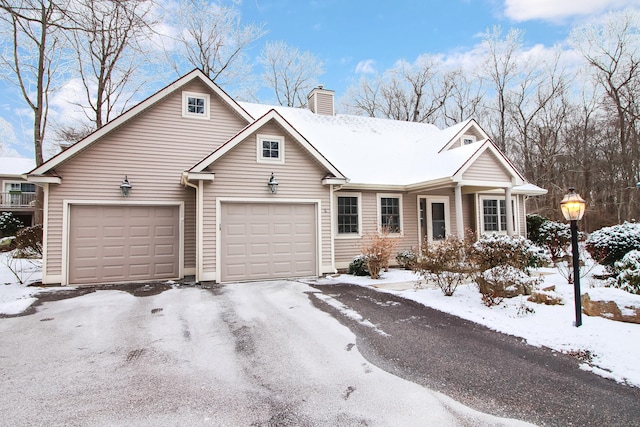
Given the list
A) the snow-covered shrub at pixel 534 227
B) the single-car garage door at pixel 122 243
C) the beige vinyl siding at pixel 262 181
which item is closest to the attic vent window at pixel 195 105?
the beige vinyl siding at pixel 262 181

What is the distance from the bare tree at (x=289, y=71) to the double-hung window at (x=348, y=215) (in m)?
15.7

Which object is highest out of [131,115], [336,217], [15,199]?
[131,115]

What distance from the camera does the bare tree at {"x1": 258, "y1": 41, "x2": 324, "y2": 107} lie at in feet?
84.1

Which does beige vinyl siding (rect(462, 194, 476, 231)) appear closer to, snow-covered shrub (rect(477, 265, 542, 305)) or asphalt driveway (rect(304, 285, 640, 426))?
snow-covered shrub (rect(477, 265, 542, 305))

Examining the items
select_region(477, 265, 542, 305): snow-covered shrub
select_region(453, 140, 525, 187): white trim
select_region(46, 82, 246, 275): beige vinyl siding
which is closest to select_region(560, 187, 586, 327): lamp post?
select_region(477, 265, 542, 305): snow-covered shrub

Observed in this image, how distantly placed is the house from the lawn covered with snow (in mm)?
→ 1783

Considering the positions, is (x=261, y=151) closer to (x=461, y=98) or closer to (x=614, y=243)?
(x=614, y=243)

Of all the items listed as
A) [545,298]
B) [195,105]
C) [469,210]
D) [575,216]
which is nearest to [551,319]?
[545,298]

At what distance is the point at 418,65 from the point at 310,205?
78.4 ft

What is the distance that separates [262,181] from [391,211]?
513 centimetres

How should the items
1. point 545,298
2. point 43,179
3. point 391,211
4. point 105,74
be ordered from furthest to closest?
point 105,74, point 391,211, point 43,179, point 545,298

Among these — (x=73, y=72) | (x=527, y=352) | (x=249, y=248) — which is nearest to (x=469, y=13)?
(x=249, y=248)

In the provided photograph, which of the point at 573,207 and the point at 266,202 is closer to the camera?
the point at 573,207

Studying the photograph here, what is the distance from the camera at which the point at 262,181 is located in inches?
380
